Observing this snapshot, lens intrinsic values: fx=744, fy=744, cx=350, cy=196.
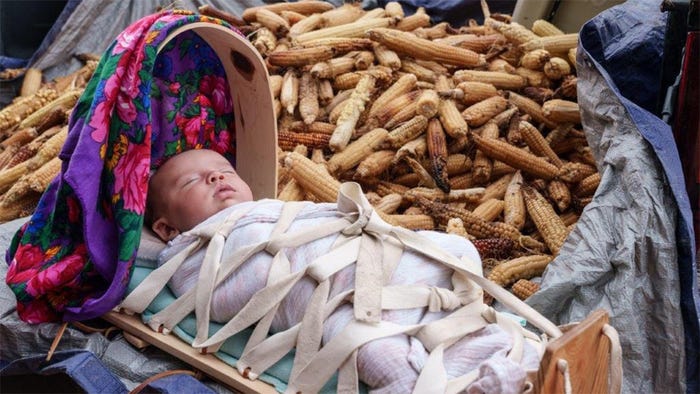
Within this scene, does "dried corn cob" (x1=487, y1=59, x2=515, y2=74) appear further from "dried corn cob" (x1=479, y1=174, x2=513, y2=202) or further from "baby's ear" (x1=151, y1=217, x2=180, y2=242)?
"baby's ear" (x1=151, y1=217, x2=180, y2=242)

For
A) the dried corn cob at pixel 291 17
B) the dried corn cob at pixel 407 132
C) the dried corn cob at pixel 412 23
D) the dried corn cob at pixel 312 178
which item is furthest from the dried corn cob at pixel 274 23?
the dried corn cob at pixel 312 178

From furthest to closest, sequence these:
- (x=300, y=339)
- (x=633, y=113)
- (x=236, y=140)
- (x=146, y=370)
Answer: (x=236, y=140) → (x=633, y=113) → (x=146, y=370) → (x=300, y=339)

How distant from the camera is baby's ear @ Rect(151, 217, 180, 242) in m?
2.08

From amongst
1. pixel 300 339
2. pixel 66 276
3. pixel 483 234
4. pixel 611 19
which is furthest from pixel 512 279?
pixel 66 276

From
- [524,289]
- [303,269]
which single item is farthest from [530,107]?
[303,269]

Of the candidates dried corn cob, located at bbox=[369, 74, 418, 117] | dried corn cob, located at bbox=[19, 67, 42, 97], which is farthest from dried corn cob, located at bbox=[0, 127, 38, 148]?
dried corn cob, located at bbox=[369, 74, 418, 117]

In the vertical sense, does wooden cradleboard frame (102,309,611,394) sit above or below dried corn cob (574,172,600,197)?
above

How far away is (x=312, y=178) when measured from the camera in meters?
2.98

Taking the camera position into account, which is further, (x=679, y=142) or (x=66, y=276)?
(x=679, y=142)

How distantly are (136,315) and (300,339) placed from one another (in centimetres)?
55

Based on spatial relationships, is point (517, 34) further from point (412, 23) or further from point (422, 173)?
point (422, 173)

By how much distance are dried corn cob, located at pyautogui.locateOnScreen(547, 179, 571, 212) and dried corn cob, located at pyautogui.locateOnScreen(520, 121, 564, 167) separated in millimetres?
204

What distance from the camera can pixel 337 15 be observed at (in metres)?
4.61

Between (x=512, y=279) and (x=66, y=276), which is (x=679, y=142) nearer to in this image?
(x=512, y=279)
